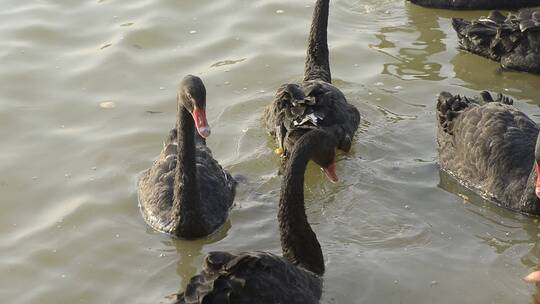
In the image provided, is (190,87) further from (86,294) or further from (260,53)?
(260,53)

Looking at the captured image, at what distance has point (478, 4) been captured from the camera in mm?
10859

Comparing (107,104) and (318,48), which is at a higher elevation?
(318,48)

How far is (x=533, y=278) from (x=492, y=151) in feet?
4.71

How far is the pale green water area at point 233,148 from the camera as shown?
6664 mm

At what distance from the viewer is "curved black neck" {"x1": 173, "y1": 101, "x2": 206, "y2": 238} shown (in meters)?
6.97

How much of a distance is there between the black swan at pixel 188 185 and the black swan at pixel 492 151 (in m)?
1.75

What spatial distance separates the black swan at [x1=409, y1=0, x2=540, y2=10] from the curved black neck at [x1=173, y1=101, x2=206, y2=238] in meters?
4.72

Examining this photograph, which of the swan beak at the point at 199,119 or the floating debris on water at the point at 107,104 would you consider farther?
the floating debris on water at the point at 107,104

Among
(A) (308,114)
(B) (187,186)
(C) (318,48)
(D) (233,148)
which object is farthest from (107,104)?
(B) (187,186)

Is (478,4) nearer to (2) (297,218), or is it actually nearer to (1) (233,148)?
(1) (233,148)

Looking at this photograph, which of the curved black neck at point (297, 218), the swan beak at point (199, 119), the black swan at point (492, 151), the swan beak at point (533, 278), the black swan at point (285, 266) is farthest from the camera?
the black swan at point (492, 151)

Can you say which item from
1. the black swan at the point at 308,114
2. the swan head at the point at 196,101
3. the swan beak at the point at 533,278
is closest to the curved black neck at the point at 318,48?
the black swan at the point at 308,114

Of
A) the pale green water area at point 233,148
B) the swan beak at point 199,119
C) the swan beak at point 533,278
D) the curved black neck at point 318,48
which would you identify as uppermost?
the swan beak at point 199,119

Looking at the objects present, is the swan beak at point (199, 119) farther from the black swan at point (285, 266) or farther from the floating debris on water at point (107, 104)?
the floating debris on water at point (107, 104)
